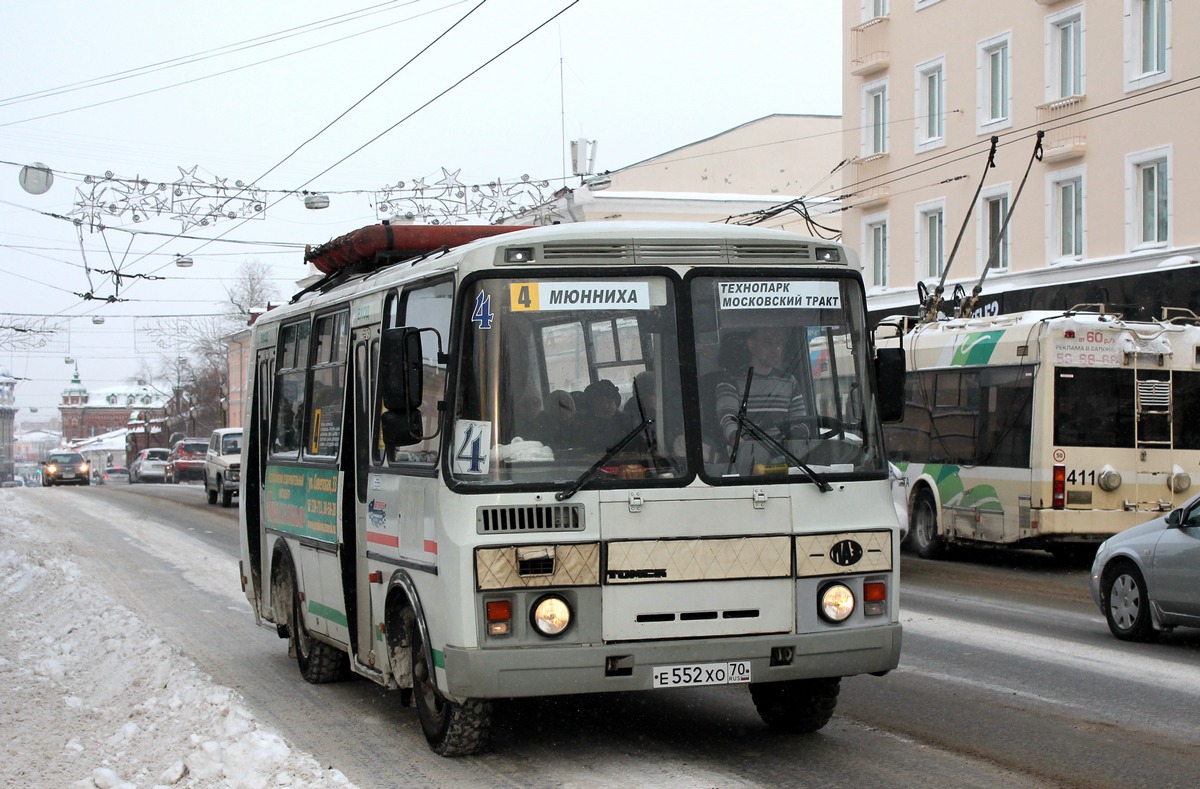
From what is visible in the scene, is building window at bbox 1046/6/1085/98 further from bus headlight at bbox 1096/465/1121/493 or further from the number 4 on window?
the number 4 on window

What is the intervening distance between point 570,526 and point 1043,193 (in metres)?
25.7

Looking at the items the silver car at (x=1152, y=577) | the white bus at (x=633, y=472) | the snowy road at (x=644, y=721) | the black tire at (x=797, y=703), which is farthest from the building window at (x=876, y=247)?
the white bus at (x=633, y=472)

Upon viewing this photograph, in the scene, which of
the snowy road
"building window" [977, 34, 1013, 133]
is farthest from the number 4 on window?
"building window" [977, 34, 1013, 133]

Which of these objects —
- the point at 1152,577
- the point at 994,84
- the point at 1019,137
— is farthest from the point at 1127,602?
the point at 994,84

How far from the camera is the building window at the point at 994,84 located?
31922 mm

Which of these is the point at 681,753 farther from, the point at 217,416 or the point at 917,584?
the point at 217,416

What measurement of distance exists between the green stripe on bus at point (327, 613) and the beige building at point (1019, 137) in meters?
16.2

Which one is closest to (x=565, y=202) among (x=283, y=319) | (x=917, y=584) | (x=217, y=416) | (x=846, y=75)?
(x=846, y=75)

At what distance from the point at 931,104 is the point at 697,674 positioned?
29.5 metres

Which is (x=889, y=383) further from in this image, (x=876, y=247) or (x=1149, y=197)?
(x=876, y=247)

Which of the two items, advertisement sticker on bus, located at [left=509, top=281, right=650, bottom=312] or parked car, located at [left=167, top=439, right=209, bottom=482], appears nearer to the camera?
advertisement sticker on bus, located at [left=509, top=281, right=650, bottom=312]

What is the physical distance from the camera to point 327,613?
9.81m

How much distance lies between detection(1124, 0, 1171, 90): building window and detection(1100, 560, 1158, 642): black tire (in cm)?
1723

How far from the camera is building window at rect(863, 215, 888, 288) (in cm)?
3709
